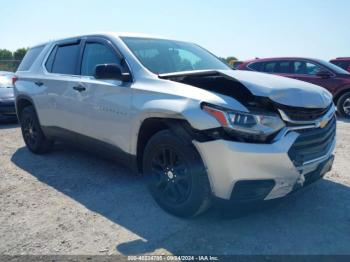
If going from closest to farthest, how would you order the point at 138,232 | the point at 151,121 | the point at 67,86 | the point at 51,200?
the point at 138,232, the point at 151,121, the point at 51,200, the point at 67,86

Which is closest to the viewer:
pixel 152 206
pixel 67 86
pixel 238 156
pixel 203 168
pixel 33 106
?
pixel 238 156

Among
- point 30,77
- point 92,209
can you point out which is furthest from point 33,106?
point 92,209

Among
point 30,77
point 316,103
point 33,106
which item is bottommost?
point 33,106

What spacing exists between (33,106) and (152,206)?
3011mm

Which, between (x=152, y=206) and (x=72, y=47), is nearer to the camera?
(x=152, y=206)

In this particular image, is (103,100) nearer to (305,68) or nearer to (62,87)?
(62,87)

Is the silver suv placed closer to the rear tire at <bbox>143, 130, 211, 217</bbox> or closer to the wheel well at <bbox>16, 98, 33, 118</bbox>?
the rear tire at <bbox>143, 130, 211, 217</bbox>

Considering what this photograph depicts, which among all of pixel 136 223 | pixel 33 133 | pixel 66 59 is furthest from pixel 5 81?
pixel 136 223

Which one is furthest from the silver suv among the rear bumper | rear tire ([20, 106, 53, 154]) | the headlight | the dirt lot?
the rear bumper

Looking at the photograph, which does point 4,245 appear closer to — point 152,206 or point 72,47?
point 152,206

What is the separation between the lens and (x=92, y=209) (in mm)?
3660

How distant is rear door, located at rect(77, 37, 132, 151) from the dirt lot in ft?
2.13

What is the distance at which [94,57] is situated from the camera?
4.40 m

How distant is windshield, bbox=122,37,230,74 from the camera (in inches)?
153
